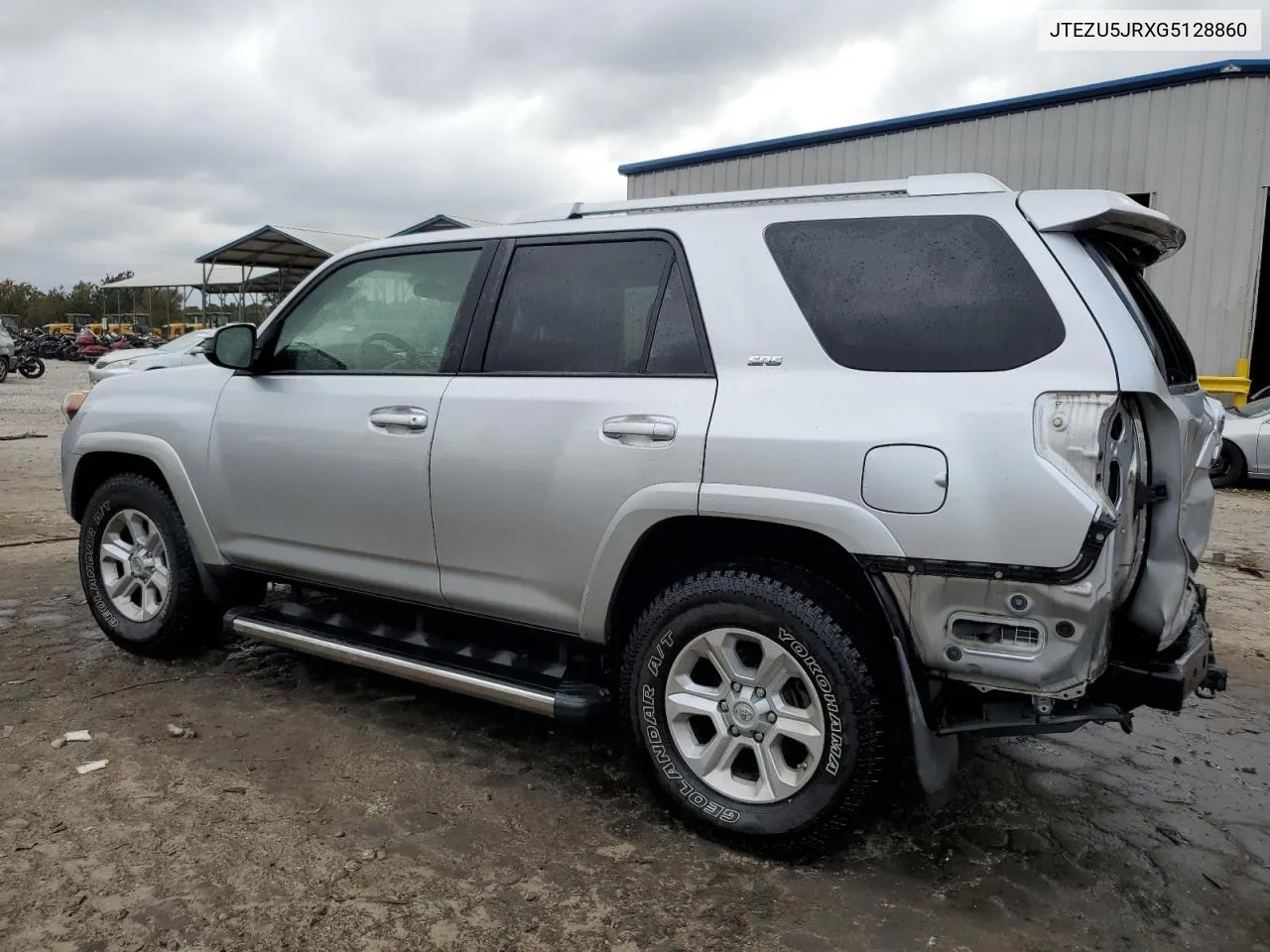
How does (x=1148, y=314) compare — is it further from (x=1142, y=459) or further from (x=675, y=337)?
(x=675, y=337)

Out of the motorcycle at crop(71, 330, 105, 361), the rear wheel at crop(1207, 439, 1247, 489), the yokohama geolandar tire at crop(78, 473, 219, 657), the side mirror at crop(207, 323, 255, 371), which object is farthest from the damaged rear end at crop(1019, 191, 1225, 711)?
the motorcycle at crop(71, 330, 105, 361)

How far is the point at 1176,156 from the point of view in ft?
42.3

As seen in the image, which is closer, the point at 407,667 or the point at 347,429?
the point at 407,667

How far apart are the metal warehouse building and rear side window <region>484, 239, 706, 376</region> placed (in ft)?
38.5

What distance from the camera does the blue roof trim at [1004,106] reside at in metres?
12.4

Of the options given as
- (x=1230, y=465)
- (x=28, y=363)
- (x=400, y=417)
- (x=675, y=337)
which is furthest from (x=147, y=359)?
(x=28, y=363)

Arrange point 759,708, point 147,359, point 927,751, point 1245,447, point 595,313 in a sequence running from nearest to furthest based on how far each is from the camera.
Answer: point 927,751 < point 759,708 < point 595,313 < point 1245,447 < point 147,359

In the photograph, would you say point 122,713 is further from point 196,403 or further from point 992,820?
point 992,820

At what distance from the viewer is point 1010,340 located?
2580 millimetres

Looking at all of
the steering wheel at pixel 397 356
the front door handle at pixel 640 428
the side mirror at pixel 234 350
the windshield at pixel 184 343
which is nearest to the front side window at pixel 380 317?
the steering wheel at pixel 397 356

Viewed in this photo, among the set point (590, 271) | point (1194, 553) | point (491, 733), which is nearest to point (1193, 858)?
point (1194, 553)

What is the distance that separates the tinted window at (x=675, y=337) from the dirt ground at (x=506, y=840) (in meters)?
1.42

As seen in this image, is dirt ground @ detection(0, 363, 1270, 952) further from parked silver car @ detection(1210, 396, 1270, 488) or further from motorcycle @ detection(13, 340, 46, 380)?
motorcycle @ detection(13, 340, 46, 380)

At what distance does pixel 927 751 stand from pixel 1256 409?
11.4 meters
